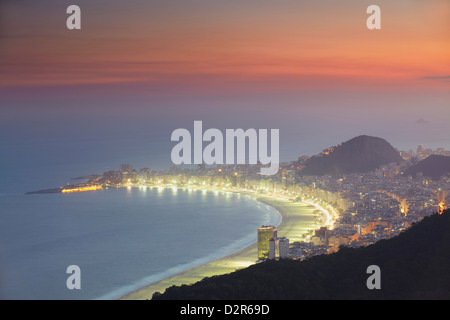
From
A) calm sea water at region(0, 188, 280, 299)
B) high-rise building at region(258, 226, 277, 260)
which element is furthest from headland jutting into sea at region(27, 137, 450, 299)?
calm sea water at region(0, 188, 280, 299)

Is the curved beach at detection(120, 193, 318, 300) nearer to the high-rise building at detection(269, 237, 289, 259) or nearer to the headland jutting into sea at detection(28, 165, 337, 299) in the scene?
the headland jutting into sea at detection(28, 165, 337, 299)

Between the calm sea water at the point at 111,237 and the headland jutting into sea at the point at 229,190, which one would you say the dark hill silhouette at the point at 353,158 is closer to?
the headland jutting into sea at the point at 229,190

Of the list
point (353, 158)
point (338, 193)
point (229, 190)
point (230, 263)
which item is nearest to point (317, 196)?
point (338, 193)

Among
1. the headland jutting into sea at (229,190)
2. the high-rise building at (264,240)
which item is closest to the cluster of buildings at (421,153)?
the headland jutting into sea at (229,190)

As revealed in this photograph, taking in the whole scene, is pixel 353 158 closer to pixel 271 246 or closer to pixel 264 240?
pixel 264 240

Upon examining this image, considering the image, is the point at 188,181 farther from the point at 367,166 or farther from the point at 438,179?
the point at 438,179

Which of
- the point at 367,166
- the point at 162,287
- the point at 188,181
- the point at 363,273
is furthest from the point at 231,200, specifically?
the point at 363,273

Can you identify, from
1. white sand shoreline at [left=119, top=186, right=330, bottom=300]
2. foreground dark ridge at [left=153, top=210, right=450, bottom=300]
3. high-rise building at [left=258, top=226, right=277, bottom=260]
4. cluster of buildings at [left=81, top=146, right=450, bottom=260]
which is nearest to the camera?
foreground dark ridge at [left=153, top=210, right=450, bottom=300]
